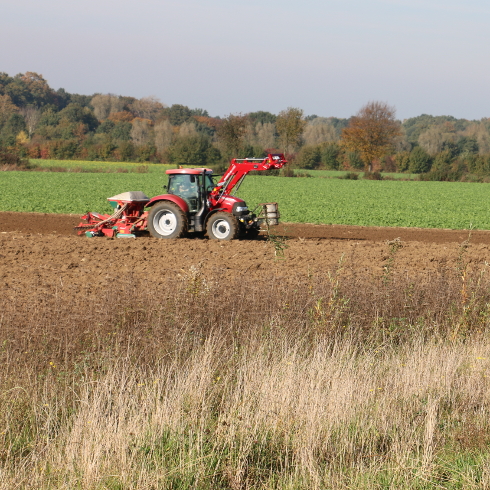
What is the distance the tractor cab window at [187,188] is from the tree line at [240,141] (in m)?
47.7

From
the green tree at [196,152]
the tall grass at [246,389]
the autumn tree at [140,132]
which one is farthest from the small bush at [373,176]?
the tall grass at [246,389]

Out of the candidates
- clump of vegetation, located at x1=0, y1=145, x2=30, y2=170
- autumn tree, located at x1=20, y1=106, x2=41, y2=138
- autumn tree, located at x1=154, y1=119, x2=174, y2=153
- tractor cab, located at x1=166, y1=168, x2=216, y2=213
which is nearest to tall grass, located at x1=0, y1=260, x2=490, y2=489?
tractor cab, located at x1=166, y1=168, x2=216, y2=213

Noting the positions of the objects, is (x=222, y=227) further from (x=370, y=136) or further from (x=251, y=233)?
(x=370, y=136)

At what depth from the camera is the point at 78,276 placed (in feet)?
35.9

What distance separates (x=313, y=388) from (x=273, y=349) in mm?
1244

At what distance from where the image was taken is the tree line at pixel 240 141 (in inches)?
2608

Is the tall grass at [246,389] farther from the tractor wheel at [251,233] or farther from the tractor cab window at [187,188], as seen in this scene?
the tractor wheel at [251,233]

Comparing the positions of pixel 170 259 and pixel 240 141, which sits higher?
pixel 240 141

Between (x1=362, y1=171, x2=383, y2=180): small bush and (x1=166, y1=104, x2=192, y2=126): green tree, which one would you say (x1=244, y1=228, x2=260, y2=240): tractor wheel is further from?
(x1=166, y1=104, x2=192, y2=126): green tree

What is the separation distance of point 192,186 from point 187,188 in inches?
5.9

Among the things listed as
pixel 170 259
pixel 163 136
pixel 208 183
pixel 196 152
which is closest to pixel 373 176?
pixel 196 152

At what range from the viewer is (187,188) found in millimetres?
15109

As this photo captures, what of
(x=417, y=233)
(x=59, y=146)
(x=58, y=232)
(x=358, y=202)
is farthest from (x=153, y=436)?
(x=59, y=146)

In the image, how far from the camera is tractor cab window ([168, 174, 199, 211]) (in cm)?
1502
